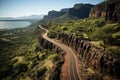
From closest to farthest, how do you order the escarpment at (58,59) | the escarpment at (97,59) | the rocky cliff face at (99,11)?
1. the escarpment at (97,59)
2. the escarpment at (58,59)
3. the rocky cliff face at (99,11)

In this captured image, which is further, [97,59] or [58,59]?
[58,59]

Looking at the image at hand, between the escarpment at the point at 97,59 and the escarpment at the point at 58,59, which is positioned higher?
the escarpment at the point at 97,59

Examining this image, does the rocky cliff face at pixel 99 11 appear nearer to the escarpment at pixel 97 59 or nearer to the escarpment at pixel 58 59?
the escarpment at pixel 58 59

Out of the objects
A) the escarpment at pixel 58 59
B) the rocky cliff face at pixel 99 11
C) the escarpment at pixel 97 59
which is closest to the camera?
the escarpment at pixel 97 59

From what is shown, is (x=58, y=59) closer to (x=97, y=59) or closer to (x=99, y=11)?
(x=97, y=59)

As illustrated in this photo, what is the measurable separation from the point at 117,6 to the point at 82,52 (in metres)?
66.7

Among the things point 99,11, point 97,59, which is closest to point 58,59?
point 97,59

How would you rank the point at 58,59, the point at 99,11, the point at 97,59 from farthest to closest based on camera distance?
the point at 99,11 → the point at 58,59 → the point at 97,59

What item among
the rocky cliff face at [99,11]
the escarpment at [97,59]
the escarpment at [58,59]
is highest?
the rocky cliff face at [99,11]

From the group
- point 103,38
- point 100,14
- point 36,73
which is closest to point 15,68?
point 36,73

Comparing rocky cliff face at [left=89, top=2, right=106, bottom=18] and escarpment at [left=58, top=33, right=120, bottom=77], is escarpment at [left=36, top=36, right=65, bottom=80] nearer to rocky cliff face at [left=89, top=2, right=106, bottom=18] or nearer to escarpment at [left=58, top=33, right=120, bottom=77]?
escarpment at [left=58, top=33, right=120, bottom=77]

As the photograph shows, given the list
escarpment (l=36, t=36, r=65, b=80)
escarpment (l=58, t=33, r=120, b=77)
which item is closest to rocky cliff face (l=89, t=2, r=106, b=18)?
escarpment (l=36, t=36, r=65, b=80)

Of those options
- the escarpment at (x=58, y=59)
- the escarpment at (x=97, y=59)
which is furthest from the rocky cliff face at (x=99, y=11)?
the escarpment at (x=97, y=59)

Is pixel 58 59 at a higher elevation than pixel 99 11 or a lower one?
lower
